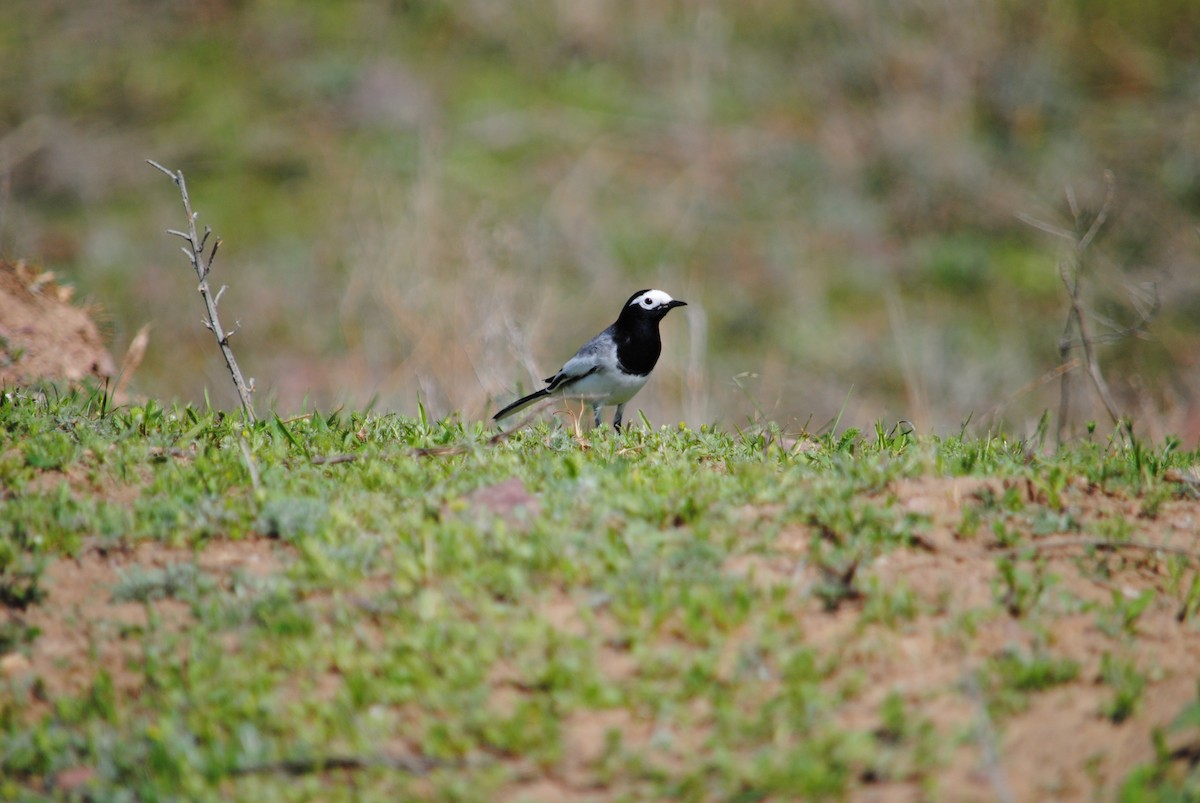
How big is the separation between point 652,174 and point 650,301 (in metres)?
8.64

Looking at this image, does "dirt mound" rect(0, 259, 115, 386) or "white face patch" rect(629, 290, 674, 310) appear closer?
"dirt mound" rect(0, 259, 115, 386)

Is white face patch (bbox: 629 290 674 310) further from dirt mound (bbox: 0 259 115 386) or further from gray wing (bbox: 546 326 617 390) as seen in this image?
dirt mound (bbox: 0 259 115 386)

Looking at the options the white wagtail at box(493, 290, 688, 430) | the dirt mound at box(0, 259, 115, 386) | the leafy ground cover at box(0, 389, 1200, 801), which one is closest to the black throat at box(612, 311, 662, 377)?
the white wagtail at box(493, 290, 688, 430)

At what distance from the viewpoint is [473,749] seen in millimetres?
3334

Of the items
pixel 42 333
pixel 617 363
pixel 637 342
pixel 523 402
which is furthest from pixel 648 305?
pixel 42 333

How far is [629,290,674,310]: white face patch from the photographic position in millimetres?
7004

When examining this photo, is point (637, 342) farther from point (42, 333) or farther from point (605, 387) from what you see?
point (42, 333)

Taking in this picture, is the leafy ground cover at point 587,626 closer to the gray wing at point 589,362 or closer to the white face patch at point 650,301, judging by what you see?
the gray wing at point 589,362

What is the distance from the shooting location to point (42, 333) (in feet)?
20.5

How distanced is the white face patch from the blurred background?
2866mm

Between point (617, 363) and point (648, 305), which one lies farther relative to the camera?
point (648, 305)

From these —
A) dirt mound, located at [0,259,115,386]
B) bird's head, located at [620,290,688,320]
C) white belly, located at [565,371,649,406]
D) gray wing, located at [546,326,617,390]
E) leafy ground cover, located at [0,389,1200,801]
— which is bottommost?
leafy ground cover, located at [0,389,1200,801]

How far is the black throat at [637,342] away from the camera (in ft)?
22.1

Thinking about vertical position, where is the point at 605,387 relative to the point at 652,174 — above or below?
below
